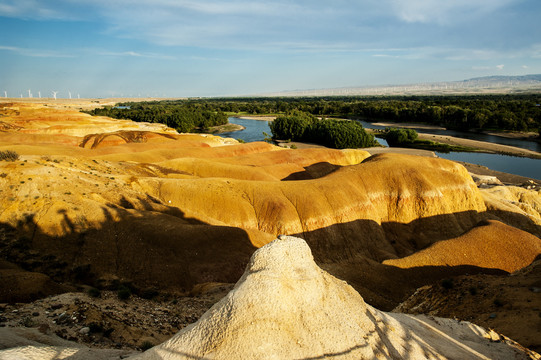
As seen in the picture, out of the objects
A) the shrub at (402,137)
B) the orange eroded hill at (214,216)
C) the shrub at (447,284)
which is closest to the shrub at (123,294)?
the orange eroded hill at (214,216)

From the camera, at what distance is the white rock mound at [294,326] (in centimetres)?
884

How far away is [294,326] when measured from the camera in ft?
31.3

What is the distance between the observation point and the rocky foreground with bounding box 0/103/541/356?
61.1 feet

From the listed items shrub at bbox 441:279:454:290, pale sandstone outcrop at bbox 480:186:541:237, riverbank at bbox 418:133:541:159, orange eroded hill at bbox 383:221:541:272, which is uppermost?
riverbank at bbox 418:133:541:159

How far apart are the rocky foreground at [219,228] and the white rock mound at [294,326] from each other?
436 cm

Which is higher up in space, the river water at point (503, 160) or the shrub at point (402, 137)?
the shrub at point (402, 137)

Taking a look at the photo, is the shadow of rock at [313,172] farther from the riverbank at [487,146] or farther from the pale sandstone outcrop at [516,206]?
the riverbank at [487,146]

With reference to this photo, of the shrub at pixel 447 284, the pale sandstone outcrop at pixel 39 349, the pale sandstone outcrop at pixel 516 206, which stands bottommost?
the pale sandstone outcrop at pixel 516 206

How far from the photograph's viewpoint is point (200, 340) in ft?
29.3

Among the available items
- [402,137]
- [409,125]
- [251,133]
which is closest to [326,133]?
[402,137]

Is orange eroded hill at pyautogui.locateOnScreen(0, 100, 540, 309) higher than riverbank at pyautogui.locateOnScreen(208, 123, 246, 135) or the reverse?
the reverse

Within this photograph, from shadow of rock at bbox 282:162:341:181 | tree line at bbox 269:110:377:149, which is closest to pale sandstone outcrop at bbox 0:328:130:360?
shadow of rock at bbox 282:162:341:181

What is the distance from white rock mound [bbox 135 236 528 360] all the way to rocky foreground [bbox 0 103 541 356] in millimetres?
4364

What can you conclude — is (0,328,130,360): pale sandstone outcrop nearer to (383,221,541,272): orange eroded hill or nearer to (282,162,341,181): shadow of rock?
(383,221,541,272): orange eroded hill
